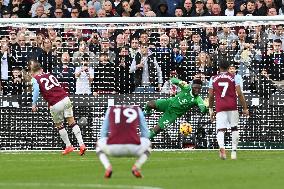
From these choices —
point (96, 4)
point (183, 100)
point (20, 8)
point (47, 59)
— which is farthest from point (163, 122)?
point (20, 8)

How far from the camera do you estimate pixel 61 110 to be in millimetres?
25672

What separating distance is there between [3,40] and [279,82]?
7.24 m

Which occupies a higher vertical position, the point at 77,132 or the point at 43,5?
the point at 43,5

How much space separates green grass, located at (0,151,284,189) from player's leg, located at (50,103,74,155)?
29 cm

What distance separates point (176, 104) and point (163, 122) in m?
0.55

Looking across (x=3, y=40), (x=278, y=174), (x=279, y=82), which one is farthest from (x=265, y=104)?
(x=278, y=174)

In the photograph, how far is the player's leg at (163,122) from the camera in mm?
26406

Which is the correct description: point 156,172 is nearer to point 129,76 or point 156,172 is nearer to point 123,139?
point 123,139

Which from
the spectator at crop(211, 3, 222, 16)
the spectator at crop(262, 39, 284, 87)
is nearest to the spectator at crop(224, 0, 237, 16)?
the spectator at crop(211, 3, 222, 16)

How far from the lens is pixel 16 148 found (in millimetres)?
28281

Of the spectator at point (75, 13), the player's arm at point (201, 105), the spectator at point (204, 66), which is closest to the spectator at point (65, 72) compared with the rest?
the spectator at point (75, 13)

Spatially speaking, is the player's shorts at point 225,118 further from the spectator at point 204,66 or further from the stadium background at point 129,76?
the spectator at point 204,66

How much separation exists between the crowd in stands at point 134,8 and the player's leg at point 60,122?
563 cm

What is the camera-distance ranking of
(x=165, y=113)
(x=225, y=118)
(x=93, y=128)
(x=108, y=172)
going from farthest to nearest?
1. (x=93, y=128)
2. (x=165, y=113)
3. (x=225, y=118)
4. (x=108, y=172)
